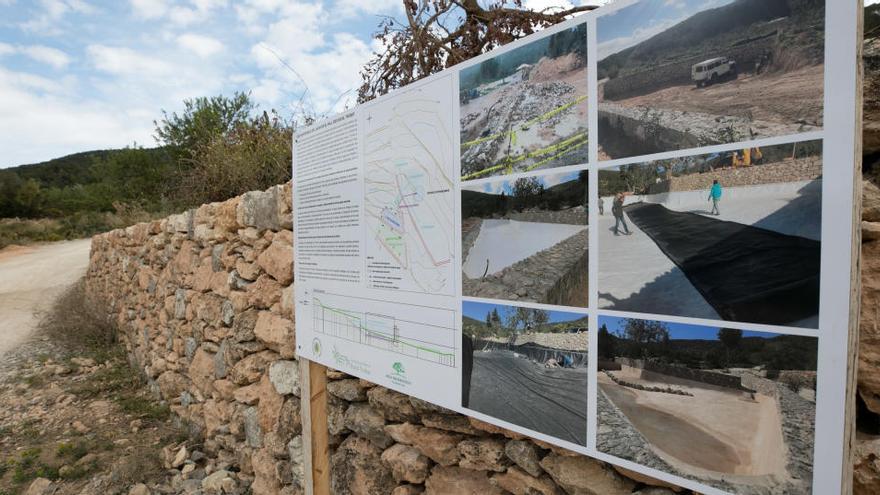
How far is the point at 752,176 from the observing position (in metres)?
0.82

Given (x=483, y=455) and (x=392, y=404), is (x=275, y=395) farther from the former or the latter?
(x=483, y=455)

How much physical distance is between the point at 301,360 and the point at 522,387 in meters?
1.18

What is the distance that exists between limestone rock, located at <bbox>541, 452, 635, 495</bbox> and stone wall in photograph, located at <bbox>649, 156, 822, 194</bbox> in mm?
758

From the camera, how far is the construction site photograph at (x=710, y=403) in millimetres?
823

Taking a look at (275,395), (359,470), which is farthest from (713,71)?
(275,395)

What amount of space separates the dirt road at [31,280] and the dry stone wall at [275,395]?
3.78 metres

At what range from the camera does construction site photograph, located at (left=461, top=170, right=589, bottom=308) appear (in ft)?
3.51

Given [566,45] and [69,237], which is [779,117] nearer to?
[566,45]

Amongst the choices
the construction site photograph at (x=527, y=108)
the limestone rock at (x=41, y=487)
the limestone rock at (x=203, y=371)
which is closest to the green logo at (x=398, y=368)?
the construction site photograph at (x=527, y=108)

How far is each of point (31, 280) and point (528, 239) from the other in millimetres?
11796

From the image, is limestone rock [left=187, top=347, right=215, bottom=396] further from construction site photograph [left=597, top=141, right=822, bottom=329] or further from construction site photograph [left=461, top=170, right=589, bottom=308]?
construction site photograph [left=597, top=141, right=822, bottom=329]

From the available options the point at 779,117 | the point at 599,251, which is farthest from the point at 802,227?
the point at 599,251

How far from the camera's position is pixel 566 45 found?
1078 millimetres

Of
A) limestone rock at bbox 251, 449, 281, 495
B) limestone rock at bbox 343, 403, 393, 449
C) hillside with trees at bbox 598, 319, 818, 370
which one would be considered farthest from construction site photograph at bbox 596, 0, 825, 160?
limestone rock at bbox 251, 449, 281, 495
